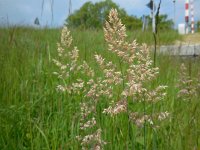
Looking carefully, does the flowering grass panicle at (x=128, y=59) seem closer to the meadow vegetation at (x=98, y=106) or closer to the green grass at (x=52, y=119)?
the meadow vegetation at (x=98, y=106)

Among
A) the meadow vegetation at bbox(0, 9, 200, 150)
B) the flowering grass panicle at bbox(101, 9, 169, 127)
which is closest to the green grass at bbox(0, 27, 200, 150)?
the meadow vegetation at bbox(0, 9, 200, 150)

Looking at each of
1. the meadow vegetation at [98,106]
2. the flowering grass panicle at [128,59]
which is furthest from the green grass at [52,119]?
the flowering grass panicle at [128,59]

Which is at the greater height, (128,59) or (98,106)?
(128,59)

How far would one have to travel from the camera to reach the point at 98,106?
2.08m

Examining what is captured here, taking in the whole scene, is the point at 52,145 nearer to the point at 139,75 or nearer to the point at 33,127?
the point at 33,127

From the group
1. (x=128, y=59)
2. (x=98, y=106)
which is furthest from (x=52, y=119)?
(x=128, y=59)

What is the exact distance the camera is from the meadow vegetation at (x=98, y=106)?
1.28 meters

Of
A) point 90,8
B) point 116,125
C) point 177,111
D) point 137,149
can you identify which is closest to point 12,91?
point 116,125

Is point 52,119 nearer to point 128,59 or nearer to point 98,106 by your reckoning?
point 98,106

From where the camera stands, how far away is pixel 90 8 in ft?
180

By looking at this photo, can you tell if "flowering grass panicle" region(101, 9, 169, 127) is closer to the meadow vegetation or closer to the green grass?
the meadow vegetation

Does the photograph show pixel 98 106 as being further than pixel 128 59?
Yes

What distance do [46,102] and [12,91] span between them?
0.25 m

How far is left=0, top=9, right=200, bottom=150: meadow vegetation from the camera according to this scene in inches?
50.5
